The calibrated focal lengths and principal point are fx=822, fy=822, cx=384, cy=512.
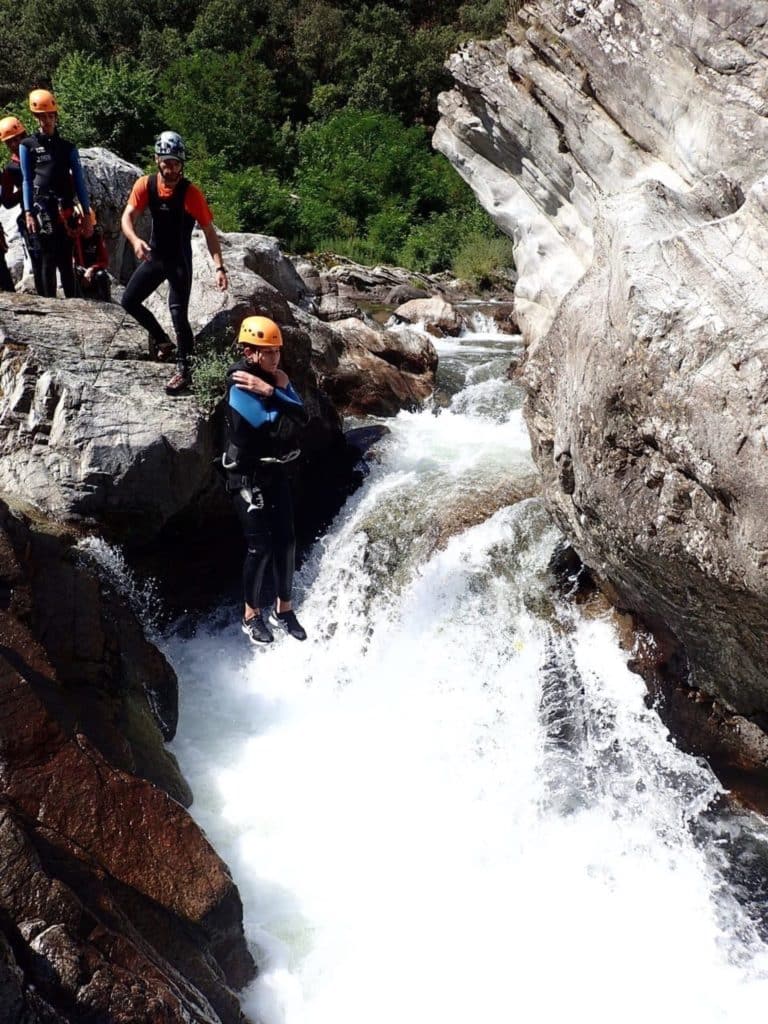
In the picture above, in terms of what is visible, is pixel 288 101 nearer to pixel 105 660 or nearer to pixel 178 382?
pixel 178 382

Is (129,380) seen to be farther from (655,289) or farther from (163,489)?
(655,289)

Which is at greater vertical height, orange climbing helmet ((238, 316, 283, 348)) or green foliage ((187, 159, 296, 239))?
orange climbing helmet ((238, 316, 283, 348))

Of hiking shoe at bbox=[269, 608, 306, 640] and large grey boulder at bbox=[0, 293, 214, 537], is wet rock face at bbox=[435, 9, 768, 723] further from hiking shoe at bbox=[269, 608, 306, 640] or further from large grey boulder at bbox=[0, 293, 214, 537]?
large grey boulder at bbox=[0, 293, 214, 537]

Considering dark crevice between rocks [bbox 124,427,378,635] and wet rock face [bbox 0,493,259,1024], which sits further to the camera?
dark crevice between rocks [bbox 124,427,378,635]

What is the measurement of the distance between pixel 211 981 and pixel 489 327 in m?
14.8

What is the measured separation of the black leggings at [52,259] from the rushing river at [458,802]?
3503mm

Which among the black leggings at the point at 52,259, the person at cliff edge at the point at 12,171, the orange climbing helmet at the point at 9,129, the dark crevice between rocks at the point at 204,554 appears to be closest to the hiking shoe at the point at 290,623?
the dark crevice between rocks at the point at 204,554

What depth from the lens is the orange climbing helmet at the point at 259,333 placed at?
5145mm

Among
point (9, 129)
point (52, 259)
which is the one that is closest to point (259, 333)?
point (52, 259)

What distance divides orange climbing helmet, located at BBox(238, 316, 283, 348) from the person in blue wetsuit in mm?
3257

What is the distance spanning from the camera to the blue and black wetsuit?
23.4ft

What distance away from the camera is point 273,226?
23.8 m

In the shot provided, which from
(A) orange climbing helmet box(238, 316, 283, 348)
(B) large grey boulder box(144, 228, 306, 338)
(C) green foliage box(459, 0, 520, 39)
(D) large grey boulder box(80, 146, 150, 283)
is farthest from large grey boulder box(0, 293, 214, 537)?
(C) green foliage box(459, 0, 520, 39)

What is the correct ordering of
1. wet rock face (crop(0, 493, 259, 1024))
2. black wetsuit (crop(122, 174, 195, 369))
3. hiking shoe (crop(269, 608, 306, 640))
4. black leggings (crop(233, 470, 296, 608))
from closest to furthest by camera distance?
wet rock face (crop(0, 493, 259, 1024)) → black leggings (crop(233, 470, 296, 608)) → hiking shoe (crop(269, 608, 306, 640)) → black wetsuit (crop(122, 174, 195, 369))
